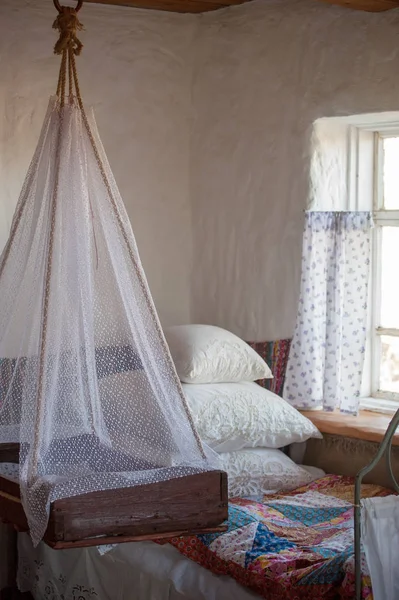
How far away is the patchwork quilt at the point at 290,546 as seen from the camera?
2.91 metres

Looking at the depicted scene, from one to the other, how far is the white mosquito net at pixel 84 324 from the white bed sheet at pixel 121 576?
428 millimetres

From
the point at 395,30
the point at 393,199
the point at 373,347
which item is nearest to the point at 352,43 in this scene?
the point at 395,30

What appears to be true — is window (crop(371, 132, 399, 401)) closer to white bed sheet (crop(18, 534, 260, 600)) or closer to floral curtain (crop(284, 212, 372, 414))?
floral curtain (crop(284, 212, 372, 414))

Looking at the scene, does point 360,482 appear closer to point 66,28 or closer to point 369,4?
point 66,28

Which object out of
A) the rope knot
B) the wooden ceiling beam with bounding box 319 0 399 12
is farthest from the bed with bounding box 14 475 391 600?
the wooden ceiling beam with bounding box 319 0 399 12

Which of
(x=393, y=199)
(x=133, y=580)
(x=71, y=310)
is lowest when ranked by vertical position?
(x=133, y=580)

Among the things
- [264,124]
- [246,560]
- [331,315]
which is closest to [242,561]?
[246,560]

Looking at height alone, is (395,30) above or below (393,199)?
above

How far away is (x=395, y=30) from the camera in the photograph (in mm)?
4059

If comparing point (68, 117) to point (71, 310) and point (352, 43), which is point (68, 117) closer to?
point (71, 310)

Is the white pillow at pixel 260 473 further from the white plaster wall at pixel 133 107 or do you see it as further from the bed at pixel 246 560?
the white plaster wall at pixel 133 107

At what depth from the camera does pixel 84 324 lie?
318cm

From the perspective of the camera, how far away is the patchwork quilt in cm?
291

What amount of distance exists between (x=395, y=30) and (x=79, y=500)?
248cm
